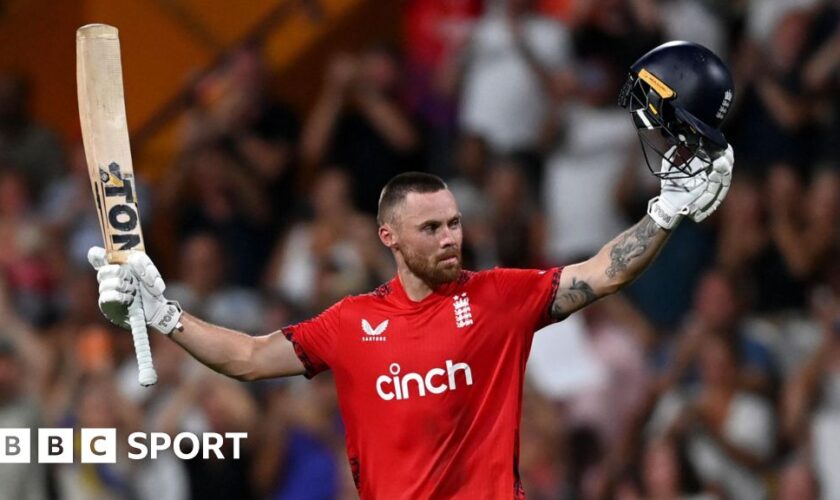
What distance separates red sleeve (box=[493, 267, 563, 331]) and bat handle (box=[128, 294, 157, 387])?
5.03 feet

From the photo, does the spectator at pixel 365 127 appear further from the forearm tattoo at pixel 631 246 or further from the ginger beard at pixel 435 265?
the forearm tattoo at pixel 631 246

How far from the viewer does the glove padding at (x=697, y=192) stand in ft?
23.1

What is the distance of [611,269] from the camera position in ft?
23.8

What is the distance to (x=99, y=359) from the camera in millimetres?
12555

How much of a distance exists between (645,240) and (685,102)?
0.59 metres

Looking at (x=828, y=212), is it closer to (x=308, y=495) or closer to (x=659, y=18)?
(x=659, y=18)

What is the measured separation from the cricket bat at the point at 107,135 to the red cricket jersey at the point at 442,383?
105cm

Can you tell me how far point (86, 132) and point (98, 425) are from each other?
4.75 meters

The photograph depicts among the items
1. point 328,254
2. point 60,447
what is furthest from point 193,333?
point 328,254

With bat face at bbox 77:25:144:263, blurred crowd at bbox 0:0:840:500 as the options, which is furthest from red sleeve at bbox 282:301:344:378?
blurred crowd at bbox 0:0:840:500

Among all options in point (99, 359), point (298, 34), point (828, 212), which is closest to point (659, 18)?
point (828, 212)

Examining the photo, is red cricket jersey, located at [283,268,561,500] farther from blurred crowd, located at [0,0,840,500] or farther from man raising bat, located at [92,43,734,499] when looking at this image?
blurred crowd, located at [0,0,840,500]

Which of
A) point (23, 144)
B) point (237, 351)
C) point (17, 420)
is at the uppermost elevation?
point (23, 144)

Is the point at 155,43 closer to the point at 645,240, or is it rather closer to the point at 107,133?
the point at 107,133
